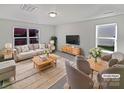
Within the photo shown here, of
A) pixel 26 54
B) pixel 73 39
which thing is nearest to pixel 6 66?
pixel 26 54

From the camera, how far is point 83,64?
276 centimetres

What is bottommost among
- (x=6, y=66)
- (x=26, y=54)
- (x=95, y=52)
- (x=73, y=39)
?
(x=6, y=66)

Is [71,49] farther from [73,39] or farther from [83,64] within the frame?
[83,64]

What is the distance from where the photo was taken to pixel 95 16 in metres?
2.44

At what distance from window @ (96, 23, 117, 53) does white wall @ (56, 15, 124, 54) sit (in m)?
0.10

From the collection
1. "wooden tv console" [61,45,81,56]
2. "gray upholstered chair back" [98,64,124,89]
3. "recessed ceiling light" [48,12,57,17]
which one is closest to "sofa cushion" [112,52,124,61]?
"gray upholstered chair back" [98,64,124,89]

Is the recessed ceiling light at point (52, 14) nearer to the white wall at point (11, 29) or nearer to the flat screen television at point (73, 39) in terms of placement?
the white wall at point (11, 29)

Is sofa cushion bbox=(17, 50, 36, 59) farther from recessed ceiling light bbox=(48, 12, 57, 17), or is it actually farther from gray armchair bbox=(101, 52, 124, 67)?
gray armchair bbox=(101, 52, 124, 67)

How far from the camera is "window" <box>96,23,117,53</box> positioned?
6.97 feet

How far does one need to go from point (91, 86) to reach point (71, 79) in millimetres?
402

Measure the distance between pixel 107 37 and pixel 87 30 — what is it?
1.82ft

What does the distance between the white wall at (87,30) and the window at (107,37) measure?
0.10 metres

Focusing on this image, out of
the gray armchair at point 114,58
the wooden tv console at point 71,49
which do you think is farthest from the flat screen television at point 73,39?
the gray armchair at point 114,58

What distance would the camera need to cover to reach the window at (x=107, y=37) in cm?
212
